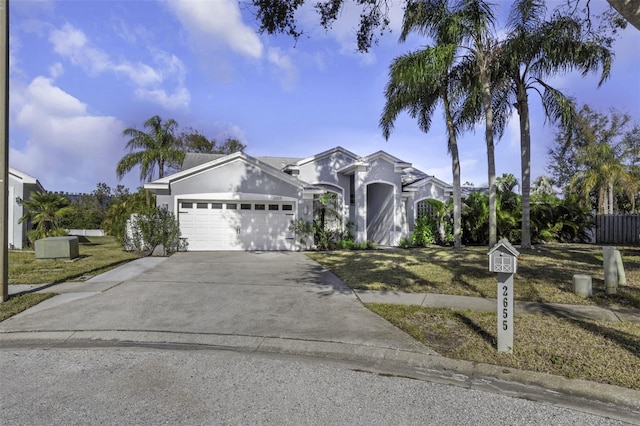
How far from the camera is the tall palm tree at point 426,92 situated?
530 inches

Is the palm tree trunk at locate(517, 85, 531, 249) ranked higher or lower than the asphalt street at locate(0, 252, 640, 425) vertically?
higher

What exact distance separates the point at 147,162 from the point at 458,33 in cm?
2185

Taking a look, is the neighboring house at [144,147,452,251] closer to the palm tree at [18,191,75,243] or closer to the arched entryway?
the arched entryway

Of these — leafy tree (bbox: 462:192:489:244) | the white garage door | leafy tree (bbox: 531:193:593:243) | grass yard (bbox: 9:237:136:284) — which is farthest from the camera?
leafy tree (bbox: 531:193:593:243)

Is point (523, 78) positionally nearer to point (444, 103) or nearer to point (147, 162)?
point (444, 103)

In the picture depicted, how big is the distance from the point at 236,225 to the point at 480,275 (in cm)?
1089

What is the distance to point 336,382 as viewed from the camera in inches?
165

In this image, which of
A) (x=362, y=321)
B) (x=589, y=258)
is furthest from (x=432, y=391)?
(x=589, y=258)

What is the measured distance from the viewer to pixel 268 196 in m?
18.1

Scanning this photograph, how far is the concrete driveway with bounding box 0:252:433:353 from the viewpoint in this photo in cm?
577

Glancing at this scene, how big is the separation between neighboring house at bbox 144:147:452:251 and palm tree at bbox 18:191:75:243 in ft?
15.4

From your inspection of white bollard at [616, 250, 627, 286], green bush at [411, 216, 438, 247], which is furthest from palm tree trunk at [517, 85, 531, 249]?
white bollard at [616, 250, 627, 286]

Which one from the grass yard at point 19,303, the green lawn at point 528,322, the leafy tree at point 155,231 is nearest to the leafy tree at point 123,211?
the leafy tree at point 155,231

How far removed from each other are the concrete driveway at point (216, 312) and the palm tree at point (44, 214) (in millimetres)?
9541
